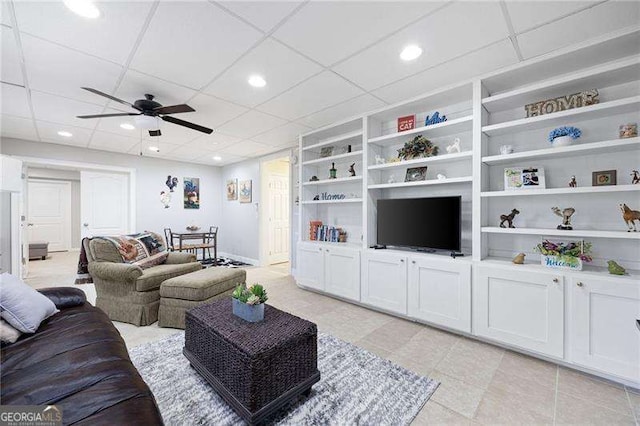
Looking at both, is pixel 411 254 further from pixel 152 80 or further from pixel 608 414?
pixel 152 80

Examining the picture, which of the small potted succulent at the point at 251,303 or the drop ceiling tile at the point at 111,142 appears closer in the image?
the small potted succulent at the point at 251,303

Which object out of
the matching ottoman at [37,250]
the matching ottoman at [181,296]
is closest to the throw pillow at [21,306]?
the matching ottoman at [181,296]

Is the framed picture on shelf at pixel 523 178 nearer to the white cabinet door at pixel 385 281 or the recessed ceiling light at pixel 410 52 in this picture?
the white cabinet door at pixel 385 281

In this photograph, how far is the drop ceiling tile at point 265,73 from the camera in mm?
2201

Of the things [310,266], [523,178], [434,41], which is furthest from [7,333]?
[523,178]

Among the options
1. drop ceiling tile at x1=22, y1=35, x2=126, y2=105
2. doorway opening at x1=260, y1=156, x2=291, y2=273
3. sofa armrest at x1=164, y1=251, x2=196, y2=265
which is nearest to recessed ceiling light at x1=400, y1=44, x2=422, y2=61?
drop ceiling tile at x1=22, y1=35, x2=126, y2=105

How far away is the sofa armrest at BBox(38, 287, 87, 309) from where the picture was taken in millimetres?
1956

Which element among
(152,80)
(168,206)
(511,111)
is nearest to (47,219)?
(168,206)

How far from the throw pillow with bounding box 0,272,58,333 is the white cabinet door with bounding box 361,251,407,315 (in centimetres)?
290

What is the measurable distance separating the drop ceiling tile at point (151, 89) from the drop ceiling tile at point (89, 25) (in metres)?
0.42

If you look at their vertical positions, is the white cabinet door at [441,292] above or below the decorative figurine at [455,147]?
below

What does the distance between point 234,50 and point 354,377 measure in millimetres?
2714

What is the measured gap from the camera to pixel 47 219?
802 centimetres

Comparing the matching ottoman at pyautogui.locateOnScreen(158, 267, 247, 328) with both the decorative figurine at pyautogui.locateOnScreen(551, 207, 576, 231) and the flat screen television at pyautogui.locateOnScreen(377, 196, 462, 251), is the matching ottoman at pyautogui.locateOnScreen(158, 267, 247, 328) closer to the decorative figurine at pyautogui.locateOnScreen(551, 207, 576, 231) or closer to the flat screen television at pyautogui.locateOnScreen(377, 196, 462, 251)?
the flat screen television at pyautogui.locateOnScreen(377, 196, 462, 251)
